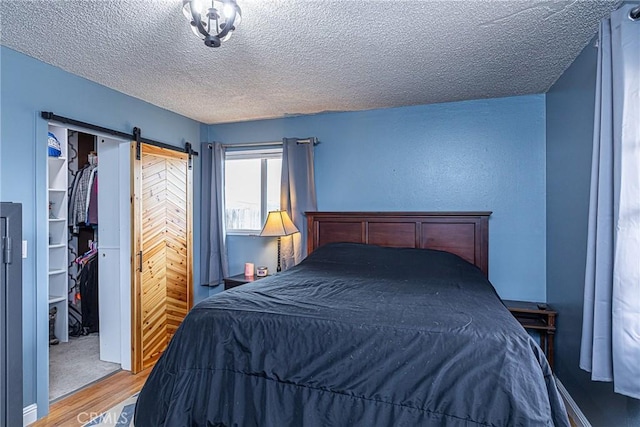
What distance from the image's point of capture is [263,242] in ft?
13.1

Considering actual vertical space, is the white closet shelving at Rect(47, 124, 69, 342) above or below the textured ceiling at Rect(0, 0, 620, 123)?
below

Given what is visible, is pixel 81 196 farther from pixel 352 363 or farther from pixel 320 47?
pixel 352 363

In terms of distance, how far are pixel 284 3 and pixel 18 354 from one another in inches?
91.2

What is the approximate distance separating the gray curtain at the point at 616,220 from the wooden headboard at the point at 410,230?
1.40 meters

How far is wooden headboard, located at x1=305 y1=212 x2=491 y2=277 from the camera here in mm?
3133

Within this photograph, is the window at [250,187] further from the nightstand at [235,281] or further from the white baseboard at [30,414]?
the white baseboard at [30,414]

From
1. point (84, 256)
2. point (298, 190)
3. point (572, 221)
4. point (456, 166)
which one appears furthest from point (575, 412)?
point (84, 256)

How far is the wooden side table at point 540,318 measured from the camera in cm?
270

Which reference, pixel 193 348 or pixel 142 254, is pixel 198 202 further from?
pixel 193 348

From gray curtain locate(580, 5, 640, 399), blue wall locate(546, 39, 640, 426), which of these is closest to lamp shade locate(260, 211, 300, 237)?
blue wall locate(546, 39, 640, 426)

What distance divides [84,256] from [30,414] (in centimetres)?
195

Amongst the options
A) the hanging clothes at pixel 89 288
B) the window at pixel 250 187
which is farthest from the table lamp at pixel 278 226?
the hanging clothes at pixel 89 288

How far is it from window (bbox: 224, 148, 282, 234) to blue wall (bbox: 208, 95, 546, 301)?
0.51 m

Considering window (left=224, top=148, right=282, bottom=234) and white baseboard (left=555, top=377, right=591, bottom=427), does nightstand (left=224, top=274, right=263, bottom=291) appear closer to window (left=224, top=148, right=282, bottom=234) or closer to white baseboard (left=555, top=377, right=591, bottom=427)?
window (left=224, top=148, right=282, bottom=234)
